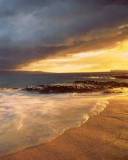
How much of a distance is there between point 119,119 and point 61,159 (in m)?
7.14

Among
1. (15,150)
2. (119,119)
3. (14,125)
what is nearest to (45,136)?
(15,150)

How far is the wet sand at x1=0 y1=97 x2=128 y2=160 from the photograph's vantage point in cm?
956

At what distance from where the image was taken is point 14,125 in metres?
15.1

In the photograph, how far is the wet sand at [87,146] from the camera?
956 cm

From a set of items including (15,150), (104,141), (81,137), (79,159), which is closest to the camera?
(79,159)

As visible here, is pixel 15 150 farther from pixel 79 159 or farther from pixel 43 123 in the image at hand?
pixel 43 123

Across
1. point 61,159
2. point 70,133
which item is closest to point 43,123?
point 70,133

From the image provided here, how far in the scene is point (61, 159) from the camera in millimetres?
9281

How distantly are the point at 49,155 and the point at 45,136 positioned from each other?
2.66 m

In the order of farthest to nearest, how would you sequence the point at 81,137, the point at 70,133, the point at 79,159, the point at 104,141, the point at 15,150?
the point at 70,133 < the point at 81,137 < the point at 104,141 < the point at 15,150 < the point at 79,159

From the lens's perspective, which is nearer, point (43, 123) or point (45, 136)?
point (45, 136)

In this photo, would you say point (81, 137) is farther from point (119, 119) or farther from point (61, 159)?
point (119, 119)

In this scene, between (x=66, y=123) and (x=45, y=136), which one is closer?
(x=45, y=136)

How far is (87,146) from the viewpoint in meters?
10.7
